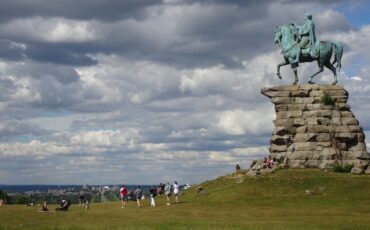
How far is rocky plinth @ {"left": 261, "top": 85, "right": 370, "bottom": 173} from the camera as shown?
60.5 metres

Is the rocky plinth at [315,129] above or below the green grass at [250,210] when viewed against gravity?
above

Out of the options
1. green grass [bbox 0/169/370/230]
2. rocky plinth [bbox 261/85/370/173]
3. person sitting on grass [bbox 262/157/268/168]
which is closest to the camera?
green grass [bbox 0/169/370/230]

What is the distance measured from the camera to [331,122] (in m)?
62.3

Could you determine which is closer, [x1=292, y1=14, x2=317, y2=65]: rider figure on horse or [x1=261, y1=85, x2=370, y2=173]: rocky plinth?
[x1=261, y1=85, x2=370, y2=173]: rocky plinth

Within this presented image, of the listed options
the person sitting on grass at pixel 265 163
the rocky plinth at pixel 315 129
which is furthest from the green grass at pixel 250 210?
the person sitting on grass at pixel 265 163

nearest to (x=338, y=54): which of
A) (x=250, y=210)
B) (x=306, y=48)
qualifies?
(x=306, y=48)

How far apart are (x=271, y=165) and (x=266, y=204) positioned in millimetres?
13181

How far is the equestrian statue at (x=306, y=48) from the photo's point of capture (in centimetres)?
6362

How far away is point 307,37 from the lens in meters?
64.1

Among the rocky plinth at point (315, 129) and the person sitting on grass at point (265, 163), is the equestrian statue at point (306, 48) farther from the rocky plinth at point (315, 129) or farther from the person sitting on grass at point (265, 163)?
the person sitting on grass at point (265, 163)

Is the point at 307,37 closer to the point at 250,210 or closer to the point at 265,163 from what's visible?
the point at 265,163

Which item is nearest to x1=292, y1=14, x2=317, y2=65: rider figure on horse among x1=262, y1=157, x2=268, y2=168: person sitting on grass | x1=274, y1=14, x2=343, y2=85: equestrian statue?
x1=274, y1=14, x2=343, y2=85: equestrian statue

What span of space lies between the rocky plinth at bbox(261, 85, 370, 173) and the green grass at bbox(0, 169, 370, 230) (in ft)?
9.77

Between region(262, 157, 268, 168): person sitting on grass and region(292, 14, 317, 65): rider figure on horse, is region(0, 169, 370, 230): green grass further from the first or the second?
region(292, 14, 317, 65): rider figure on horse
